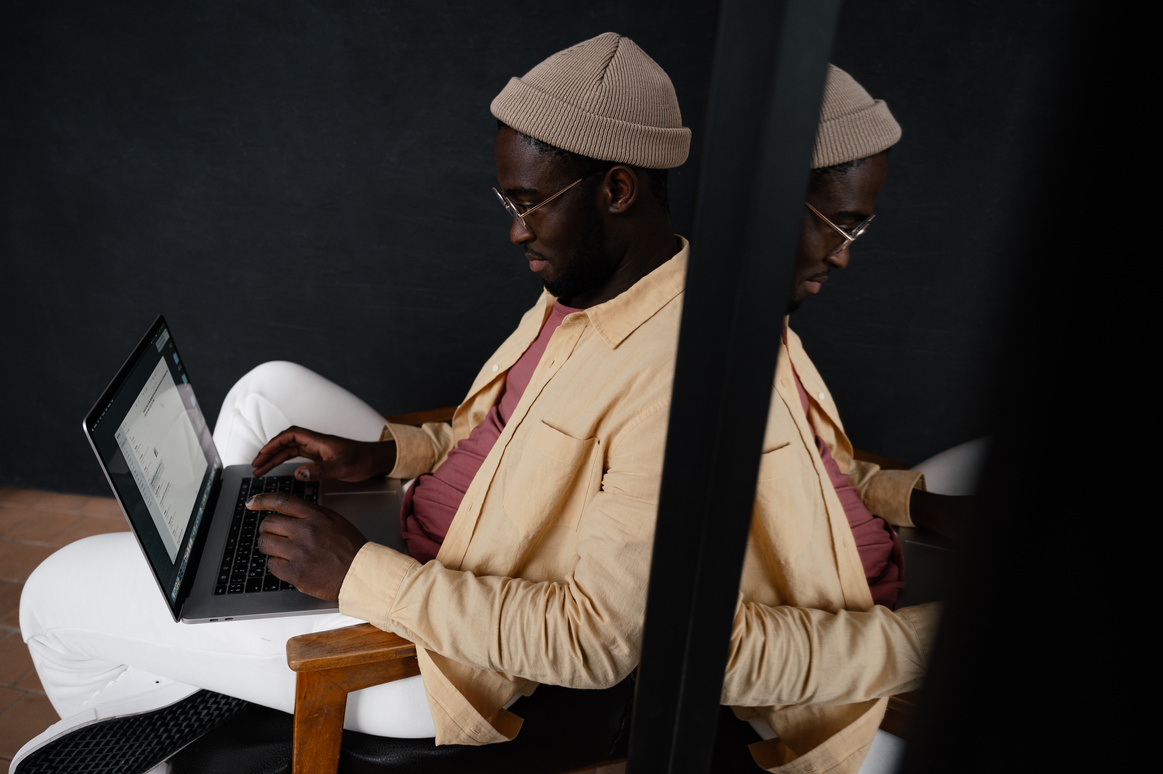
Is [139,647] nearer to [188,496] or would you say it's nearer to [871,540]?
[188,496]

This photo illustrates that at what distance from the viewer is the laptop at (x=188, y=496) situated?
1094mm

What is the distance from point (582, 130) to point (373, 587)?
801 millimetres

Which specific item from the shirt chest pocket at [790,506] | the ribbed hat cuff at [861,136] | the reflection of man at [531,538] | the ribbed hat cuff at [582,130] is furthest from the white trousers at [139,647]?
the ribbed hat cuff at [861,136]

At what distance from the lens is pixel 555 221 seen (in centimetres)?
122

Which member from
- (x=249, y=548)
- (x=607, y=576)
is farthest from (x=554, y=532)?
(x=249, y=548)

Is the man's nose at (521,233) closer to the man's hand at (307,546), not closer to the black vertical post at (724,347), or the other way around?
the man's hand at (307,546)

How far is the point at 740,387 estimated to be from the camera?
1.25 ft

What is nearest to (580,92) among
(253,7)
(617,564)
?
(617,564)

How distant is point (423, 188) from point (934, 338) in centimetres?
160

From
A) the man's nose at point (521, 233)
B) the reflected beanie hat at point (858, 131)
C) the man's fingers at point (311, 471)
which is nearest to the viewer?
the reflected beanie hat at point (858, 131)

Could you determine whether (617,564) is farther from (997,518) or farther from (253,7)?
(253,7)

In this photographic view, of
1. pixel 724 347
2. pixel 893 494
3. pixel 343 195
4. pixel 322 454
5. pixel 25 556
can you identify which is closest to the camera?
pixel 724 347

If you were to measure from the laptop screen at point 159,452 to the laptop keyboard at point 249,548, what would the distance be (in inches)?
2.5

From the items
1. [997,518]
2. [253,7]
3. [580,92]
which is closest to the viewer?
[997,518]
